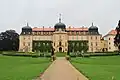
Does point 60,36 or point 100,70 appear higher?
point 60,36

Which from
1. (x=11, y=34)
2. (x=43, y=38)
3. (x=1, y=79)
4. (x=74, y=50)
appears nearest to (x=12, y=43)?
(x=11, y=34)

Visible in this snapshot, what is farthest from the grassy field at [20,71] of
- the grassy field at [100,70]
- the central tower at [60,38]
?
the central tower at [60,38]

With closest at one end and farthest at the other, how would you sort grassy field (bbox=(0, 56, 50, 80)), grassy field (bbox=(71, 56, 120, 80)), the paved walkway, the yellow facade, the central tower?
the paved walkway, grassy field (bbox=(0, 56, 50, 80)), grassy field (bbox=(71, 56, 120, 80)), the central tower, the yellow facade

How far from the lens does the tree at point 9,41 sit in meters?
98.3

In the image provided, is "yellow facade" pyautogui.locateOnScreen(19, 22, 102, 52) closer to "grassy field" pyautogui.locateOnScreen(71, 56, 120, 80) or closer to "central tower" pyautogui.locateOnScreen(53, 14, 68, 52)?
"central tower" pyautogui.locateOnScreen(53, 14, 68, 52)

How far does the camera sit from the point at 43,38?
350 ft

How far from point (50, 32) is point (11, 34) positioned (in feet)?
46.5

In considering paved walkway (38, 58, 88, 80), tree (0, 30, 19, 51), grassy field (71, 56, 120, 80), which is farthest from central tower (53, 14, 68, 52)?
paved walkway (38, 58, 88, 80)

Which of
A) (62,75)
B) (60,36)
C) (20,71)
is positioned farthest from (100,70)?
(60,36)

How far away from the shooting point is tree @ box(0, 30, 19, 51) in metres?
98.3

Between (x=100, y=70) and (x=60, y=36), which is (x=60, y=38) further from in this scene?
(x=100, y=70)

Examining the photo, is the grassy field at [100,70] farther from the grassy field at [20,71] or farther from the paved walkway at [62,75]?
the grassy field at [20,71]

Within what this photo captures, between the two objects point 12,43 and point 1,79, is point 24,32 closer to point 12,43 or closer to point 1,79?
point 12,43

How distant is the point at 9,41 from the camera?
99.7m
